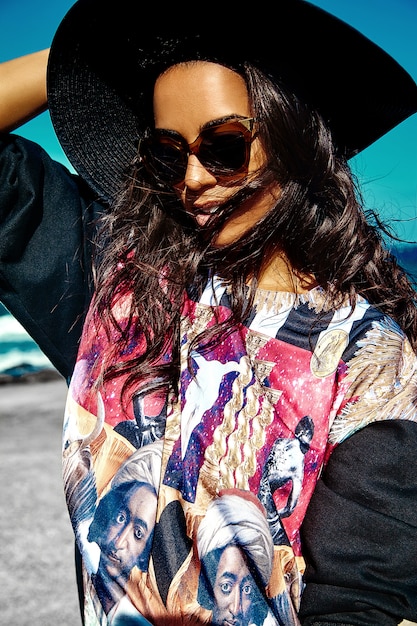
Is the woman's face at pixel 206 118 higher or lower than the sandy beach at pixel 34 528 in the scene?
higher

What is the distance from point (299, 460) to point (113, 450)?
0.39m

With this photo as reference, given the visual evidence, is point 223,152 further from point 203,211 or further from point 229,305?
point 229,305

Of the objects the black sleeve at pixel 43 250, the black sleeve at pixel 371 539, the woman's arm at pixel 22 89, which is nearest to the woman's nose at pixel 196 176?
the black sleeve at pixel 43 250

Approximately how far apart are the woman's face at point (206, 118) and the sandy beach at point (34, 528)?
7.98 ft

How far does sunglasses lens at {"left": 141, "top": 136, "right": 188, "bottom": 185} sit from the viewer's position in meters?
1.43

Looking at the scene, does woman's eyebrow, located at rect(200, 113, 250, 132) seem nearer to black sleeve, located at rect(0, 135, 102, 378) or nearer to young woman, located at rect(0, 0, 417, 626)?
young woman, located at rect(0, 0, 417, 626)

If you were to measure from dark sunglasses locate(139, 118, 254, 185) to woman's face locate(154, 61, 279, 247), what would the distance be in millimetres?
14

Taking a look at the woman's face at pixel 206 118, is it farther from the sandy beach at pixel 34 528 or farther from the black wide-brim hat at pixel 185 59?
the sandy beach at pixel 34 528

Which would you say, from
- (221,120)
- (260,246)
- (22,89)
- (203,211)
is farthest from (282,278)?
(22,89)

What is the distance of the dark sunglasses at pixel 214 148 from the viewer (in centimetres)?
137

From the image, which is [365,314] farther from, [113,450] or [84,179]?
[84,179]

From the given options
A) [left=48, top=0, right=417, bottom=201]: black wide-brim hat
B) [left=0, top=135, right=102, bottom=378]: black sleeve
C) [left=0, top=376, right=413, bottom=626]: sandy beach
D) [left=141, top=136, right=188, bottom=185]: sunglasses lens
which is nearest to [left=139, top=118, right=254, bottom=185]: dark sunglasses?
[left=141, top=136, right=188, bottom=185]: sunglasses lens

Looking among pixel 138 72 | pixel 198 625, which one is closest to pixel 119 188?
pixel 138 72

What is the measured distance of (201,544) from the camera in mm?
1227
